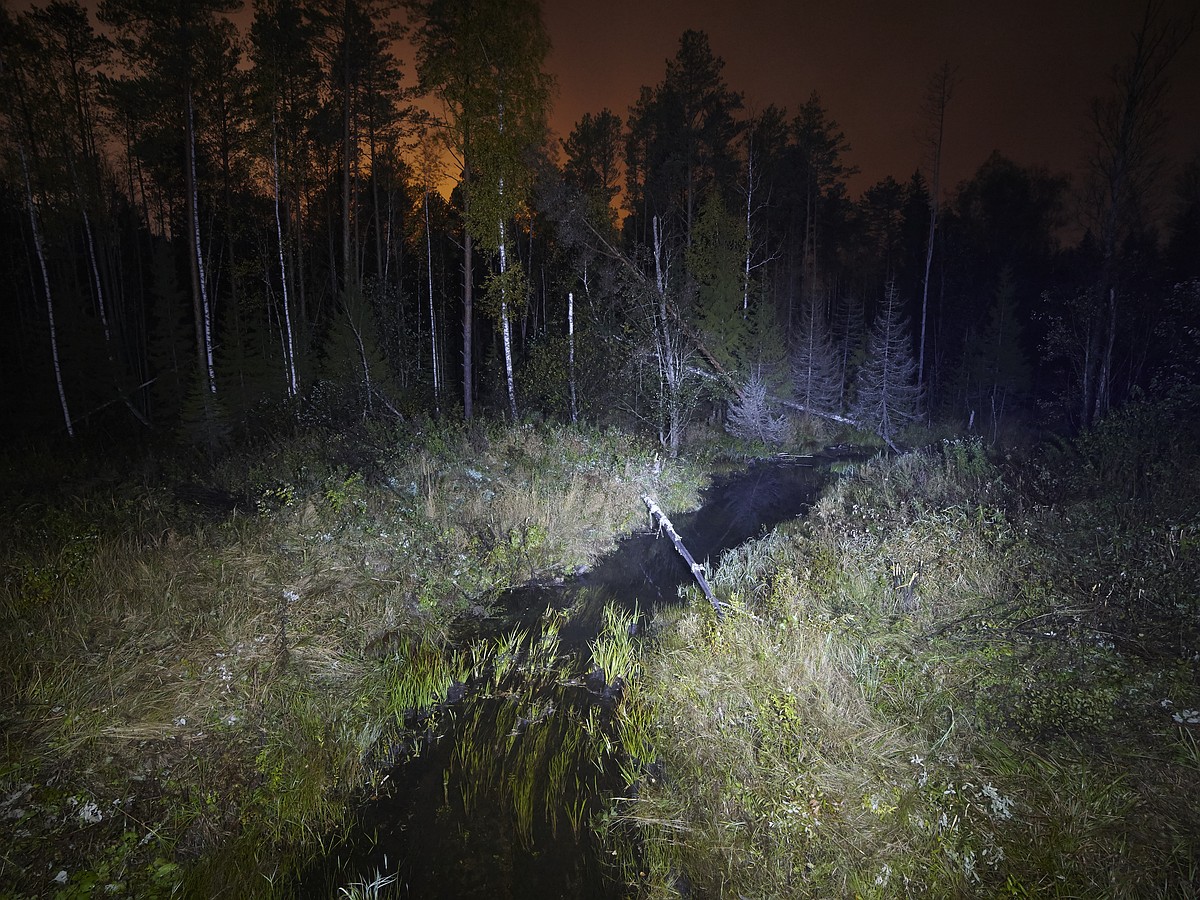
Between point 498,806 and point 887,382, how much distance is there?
2463 cm

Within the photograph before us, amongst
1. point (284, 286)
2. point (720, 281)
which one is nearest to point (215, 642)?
point (284, 286)

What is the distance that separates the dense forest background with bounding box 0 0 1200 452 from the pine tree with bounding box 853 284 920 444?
19cm

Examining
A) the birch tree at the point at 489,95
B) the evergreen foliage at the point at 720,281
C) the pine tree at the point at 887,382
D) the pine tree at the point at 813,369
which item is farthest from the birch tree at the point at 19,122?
the pine tree at the point at 887,382

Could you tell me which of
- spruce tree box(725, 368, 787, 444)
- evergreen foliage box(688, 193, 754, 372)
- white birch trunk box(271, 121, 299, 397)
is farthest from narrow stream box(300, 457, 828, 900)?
evergreen foliage box(688, 193, 754, 372)

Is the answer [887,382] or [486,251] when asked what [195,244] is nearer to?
[486,251]

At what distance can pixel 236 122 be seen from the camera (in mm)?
17344

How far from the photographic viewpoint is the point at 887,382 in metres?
23.5

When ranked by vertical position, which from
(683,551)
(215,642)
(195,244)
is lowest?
(683,551)

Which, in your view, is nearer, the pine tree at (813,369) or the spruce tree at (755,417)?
the spruce tree at (755,417)

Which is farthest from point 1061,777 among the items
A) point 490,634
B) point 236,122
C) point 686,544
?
point 236,122

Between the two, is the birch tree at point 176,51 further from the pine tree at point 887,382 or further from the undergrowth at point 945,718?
the pine tree at point 887,382

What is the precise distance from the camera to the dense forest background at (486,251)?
13703 millimetres

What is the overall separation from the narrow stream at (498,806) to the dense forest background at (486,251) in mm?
10343

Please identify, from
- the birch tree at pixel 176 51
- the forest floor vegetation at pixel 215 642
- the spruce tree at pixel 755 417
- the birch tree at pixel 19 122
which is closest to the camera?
the forest floor vegetation at pixel 215 642
